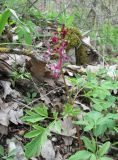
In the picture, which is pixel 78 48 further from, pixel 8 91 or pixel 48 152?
pixel 48 152

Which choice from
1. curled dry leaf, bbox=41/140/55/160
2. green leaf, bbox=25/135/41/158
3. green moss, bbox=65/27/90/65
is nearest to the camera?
green leaf, bbox=25/135/41/158

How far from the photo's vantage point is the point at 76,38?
385cm

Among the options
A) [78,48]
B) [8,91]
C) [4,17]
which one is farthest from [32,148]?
[78,48]

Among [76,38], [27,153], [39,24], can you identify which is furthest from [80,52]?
[27,153]

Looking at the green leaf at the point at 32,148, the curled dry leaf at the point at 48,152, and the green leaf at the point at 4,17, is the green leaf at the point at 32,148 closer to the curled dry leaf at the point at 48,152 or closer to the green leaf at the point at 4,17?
the curled dry leaf at the point at 48,152

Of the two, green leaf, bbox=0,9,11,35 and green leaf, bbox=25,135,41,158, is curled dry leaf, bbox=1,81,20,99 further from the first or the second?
green leaf, bbox=25,135,41,158

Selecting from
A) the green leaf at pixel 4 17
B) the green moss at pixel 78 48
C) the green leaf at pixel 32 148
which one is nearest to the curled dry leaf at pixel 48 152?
the green leaf at pixel 32 148

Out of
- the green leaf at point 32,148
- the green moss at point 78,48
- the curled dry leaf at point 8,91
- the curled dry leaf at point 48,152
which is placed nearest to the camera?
the green leaf at point 32,148

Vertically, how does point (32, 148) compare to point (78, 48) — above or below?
below

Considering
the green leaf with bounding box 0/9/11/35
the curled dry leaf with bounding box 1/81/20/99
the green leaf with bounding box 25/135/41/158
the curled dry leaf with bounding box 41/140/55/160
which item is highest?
the green leaf with bounding box 0/9/11/35

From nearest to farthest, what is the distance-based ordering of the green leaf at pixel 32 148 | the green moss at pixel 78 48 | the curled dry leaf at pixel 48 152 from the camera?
the green leaf at pixel 32 148 → the curled dry leaf at pixel 48 152 → the green moss at pixel 78 48

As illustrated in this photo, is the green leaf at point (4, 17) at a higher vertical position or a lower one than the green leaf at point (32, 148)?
higher

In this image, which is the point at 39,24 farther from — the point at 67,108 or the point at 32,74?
the point at 67,108

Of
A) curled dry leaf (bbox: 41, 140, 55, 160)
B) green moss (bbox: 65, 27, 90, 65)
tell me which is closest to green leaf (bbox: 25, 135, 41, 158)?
curled dry leaf (bbox: 41, 140, 55, 160)
